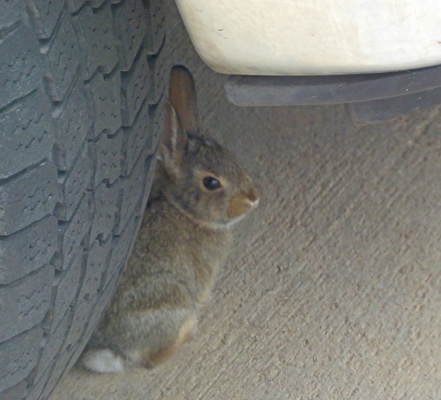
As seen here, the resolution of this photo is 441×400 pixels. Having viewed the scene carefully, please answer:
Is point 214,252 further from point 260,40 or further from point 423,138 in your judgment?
point 260,40

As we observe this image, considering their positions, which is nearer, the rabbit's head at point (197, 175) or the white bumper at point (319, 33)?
the white bumper at point (319, 33)

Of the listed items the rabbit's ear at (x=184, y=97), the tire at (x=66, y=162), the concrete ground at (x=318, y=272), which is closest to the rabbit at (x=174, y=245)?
the rabbit's ear at (x=184, y=97)

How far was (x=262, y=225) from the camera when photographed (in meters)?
3.81

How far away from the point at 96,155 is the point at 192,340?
1525mm

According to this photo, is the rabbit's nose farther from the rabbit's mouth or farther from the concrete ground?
the concrete ground

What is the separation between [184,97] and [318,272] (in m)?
1.00

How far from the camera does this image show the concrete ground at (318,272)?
133 inches

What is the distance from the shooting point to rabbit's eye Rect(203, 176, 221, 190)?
3418 millimetres

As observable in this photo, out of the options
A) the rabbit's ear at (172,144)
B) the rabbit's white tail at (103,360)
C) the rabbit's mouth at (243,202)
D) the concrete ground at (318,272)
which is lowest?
the concrete ground at (318,272)

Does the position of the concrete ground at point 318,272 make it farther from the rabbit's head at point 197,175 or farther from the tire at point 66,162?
the tire at point 66,162

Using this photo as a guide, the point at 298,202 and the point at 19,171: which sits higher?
the point at 19,171

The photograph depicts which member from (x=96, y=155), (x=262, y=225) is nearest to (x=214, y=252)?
(x=262, y=225)

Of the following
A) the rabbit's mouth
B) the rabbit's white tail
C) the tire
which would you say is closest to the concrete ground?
the rabbit's white tail

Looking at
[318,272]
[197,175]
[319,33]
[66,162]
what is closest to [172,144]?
[197,175]
